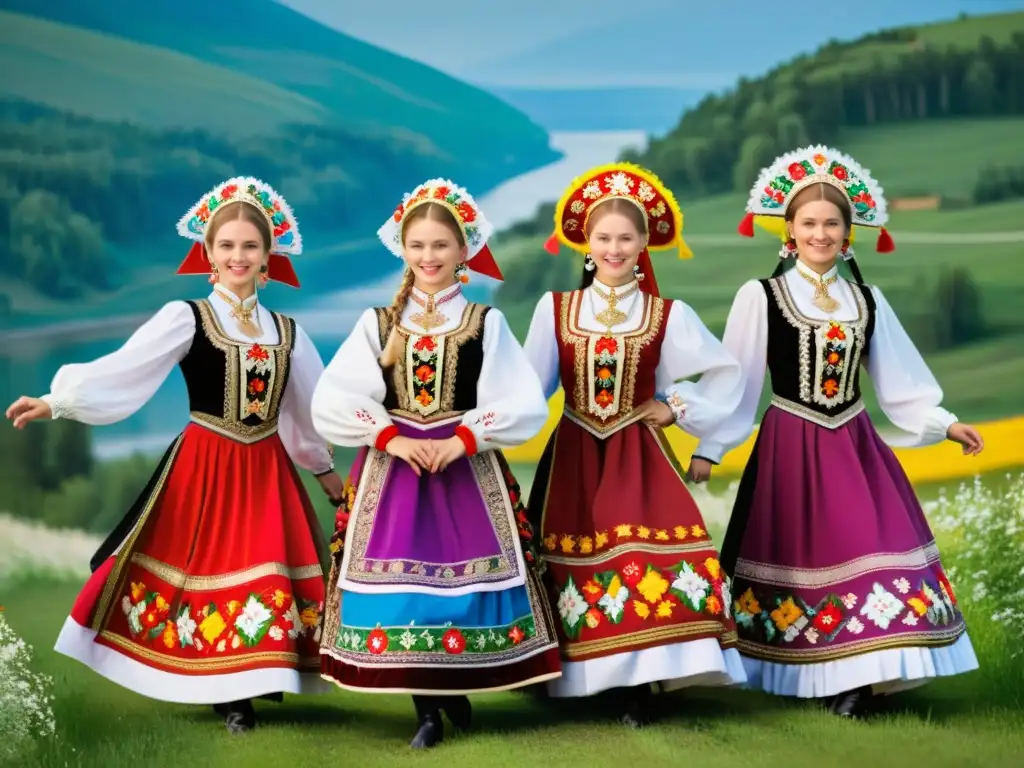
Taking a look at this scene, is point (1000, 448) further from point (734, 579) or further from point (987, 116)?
point (734, 579)

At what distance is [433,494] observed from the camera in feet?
12.7

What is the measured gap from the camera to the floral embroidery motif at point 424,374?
389cm

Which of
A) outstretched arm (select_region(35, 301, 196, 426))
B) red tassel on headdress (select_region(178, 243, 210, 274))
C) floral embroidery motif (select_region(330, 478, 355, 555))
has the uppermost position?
red tassel on headdress (select_region(178, 243, 210, 274))

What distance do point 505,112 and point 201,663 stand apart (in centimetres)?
440

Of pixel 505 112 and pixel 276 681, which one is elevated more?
pixel 505 112

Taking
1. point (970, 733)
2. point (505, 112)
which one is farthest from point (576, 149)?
point (970, 733)

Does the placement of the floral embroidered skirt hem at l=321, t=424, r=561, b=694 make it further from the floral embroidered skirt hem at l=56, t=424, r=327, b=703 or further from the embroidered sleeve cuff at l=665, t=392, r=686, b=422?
the embroidered sleeve cuff at l=665, t=392, r=686, b=422

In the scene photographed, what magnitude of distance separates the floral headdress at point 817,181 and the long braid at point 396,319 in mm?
1094

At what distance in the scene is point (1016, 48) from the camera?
762 centimetres

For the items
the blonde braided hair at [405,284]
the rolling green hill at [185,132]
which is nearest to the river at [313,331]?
the rolling green hill at [185,132]

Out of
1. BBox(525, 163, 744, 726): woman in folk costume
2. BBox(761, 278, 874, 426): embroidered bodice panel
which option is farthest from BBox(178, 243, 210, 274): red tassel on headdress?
BBox(761, 278, 874, 426): embroidered bodice panel

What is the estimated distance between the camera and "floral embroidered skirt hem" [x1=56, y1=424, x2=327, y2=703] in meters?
3.88

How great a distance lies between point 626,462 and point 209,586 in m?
1.20

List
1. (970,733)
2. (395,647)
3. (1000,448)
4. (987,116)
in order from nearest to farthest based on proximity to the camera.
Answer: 1. (395,647)
2. (970,733)
3. (1000,448)
4. (987,116)
